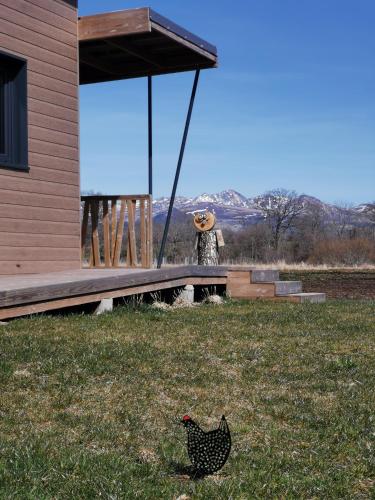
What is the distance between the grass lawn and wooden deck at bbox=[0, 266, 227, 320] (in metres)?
0.22

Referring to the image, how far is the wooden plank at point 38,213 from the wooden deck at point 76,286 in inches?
27.5

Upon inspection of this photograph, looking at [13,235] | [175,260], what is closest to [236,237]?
[175,260]

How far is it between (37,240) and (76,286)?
1.53 m

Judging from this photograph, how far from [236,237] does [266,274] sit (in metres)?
29.8

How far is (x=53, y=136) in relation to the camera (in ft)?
30.7

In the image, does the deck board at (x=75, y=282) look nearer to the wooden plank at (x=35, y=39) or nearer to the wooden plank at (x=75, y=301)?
the wooden plank at (x=75, y=301)

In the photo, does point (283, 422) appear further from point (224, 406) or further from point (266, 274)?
point (266, 274)

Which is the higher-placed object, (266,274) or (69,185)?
(69,185)

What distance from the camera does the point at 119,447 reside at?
151 inches

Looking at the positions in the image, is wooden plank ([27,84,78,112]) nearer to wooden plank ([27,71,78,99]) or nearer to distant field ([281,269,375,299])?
wooden plank ([27,71,78,99])

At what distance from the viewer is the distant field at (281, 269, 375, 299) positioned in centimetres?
1815

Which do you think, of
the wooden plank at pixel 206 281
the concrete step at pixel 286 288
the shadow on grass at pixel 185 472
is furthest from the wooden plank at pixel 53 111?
the shadow on grass at pixel 185 472

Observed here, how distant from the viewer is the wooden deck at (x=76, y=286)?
699 centimetres

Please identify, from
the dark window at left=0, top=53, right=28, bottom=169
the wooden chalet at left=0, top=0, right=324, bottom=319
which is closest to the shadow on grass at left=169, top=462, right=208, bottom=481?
the wooden chalet at left=0, top=0, right=324, bottom=319
